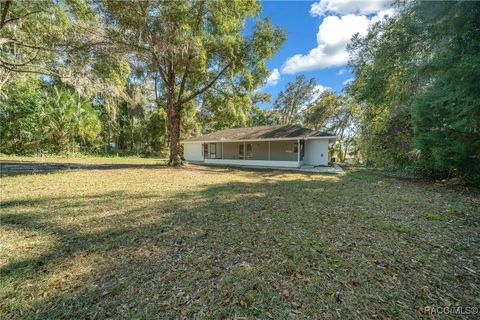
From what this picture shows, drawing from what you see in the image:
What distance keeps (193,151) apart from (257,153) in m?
8.55

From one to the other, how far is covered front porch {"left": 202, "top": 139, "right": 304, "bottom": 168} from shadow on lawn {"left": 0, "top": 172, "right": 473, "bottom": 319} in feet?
43.9

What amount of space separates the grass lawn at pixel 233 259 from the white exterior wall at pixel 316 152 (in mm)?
12526

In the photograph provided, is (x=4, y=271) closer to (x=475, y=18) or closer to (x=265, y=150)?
(x=475, y=18)

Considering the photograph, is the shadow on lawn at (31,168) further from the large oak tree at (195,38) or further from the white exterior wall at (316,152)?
the white exterior wall at (316,152)

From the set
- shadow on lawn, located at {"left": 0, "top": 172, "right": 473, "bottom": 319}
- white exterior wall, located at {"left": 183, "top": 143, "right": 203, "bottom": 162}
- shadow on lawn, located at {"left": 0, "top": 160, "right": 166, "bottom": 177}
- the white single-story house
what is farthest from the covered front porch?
shadow on lawn, located at {"left": 0, "top": 172, "right": 473, "bottom": 319}

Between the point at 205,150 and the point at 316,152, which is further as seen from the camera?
the point at 205,150

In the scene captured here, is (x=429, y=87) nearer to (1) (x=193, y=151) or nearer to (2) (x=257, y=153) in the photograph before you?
(2) (x=257, y=153)

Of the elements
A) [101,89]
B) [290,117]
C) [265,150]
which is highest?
[290,117]

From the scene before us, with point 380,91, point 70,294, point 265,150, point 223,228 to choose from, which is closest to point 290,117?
point 265,150

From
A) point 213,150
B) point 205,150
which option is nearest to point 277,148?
point 213,150

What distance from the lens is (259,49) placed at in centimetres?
1362

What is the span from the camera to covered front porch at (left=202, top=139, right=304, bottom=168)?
1861 centimetres

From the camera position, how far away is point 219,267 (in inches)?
121

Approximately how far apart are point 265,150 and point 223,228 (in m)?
16.2
